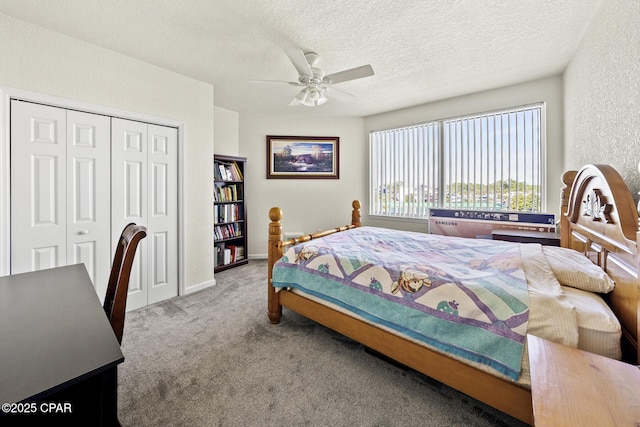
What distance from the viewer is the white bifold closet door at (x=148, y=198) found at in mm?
2709

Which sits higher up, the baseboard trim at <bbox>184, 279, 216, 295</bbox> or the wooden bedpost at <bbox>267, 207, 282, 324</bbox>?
the wooden bedpost at <bbox>267, 207, 282, 324</bbox>

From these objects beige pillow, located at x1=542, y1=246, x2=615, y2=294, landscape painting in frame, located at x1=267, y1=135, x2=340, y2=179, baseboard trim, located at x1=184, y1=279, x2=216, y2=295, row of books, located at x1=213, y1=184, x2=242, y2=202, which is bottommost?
baseboard trim, located at x1=184, y1=279, x2=216, y2=295

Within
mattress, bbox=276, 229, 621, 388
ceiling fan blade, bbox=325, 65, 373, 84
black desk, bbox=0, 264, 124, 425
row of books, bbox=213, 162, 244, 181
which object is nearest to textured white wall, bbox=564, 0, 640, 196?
mattress, bbox=276, 229, 621, 388

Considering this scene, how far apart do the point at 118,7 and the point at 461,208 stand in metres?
4.26

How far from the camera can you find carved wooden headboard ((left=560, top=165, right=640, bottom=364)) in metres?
1.11

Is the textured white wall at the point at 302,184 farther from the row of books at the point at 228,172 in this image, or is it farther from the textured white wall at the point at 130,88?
the textured white wall at the point at 130,88

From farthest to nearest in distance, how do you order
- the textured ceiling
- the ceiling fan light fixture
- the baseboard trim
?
the baseboard trim < the ceiling fan light fixture < the textured ceiling

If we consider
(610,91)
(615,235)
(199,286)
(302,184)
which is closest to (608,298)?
(615,235)

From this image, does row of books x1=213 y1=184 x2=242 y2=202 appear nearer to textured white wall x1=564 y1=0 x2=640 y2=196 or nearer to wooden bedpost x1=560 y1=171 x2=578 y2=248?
wooden bedpost x1=560 y1=171 x2=578 y2=248

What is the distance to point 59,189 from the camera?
235 cm

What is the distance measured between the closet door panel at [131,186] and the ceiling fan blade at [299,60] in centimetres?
179

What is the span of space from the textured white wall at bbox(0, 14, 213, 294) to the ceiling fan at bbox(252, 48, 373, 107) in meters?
1.32

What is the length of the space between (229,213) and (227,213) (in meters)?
0.04

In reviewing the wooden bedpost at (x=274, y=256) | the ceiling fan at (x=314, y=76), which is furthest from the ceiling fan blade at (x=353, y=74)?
the wooden bedpost at (x=274, y=256)
